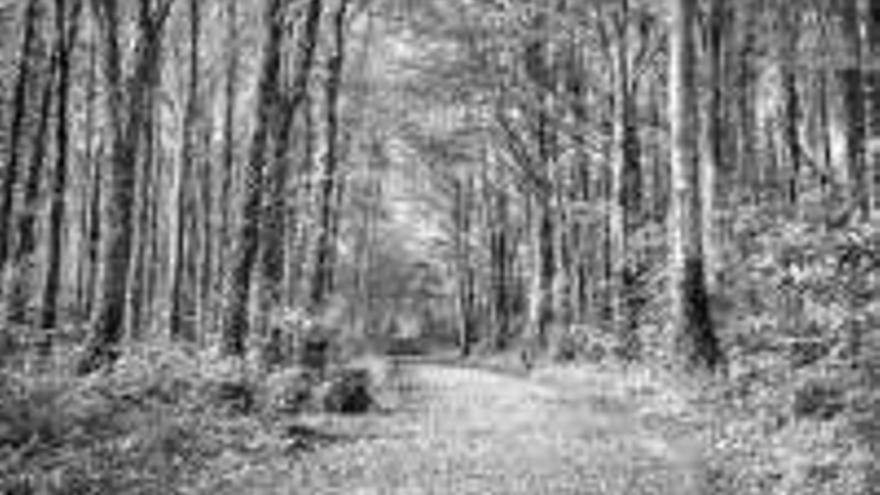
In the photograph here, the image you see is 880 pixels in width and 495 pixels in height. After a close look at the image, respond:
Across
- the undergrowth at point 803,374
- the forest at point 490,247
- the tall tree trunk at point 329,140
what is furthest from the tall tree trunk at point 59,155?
the undergrowth at point 803,374

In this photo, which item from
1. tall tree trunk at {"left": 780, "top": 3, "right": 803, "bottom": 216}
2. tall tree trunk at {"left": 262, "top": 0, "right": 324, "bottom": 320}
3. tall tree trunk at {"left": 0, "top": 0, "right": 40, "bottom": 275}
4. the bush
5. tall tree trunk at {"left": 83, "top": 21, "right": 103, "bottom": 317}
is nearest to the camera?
the bush

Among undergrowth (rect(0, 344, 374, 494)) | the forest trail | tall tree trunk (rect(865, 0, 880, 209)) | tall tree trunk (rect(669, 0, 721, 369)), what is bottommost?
the forest trail

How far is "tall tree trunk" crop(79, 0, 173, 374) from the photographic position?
21219 mm

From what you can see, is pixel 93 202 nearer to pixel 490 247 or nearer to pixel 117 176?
pixel 117 176

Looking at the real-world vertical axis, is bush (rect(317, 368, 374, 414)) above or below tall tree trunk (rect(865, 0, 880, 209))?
below

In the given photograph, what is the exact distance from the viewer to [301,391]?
2055 centimetres

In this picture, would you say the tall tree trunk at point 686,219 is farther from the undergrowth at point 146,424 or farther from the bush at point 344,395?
the undergrowth at point 146,424

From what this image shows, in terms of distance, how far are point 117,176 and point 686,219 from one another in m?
10.4

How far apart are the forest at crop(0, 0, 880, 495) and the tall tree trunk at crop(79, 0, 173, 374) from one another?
0.20ft

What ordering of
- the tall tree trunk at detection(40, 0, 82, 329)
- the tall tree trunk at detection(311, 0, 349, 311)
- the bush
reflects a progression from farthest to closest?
the tall tree trunk at detection(311, 0, 349, 311), the tall tree trunk at detection(40, 0, 82, 329), the bush

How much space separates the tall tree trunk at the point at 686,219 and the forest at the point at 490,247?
5cm

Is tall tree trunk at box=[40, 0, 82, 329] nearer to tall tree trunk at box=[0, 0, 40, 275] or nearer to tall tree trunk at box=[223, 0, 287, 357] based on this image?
tall tree trunk at box=[0, 0, 40, 275]

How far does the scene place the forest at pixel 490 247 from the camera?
13.5 metres

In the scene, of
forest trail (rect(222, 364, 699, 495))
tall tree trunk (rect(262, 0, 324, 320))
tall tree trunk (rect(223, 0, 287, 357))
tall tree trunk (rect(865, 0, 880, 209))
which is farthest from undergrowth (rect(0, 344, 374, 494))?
tall tree trunk (rect(865, 0, 880, 209))
